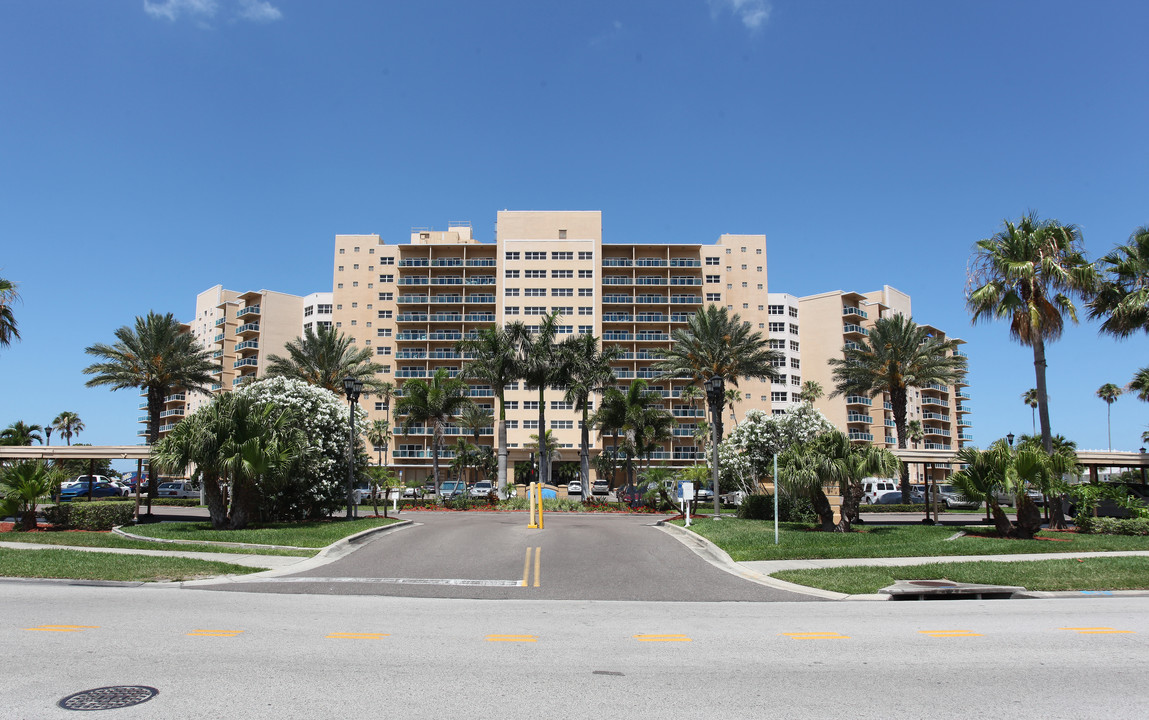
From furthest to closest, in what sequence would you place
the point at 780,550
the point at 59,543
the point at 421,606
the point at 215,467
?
the point at 215,467 < the point at 59,543 < the point at 780,550 < the point at 421,606

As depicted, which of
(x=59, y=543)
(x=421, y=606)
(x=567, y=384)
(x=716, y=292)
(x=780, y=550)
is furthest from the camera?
(x=716, y=292)

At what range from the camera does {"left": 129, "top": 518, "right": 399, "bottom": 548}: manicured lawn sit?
1959 cm

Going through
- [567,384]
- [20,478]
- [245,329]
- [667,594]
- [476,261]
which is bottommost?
[667,594]

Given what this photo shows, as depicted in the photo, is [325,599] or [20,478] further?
[20,478]

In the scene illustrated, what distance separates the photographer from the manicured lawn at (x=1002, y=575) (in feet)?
44.9

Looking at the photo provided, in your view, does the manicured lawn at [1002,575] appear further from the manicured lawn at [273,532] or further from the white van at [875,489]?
the white van at [875,489]

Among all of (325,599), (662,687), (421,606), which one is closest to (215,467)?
(325,599)

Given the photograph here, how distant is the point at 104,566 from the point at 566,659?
12161mm

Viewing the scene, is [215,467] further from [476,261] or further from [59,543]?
[476,261]

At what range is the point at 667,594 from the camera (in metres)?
13.3

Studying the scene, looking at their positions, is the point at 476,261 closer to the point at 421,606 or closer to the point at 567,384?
the point at 567,384

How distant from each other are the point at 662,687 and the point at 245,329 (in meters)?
98.5

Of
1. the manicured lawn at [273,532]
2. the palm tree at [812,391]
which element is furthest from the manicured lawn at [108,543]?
the palm tree at [812,391]

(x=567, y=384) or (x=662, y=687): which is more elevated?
(x=567, y=384)
